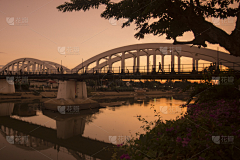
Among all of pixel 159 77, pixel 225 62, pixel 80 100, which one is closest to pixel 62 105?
pixel 80 100

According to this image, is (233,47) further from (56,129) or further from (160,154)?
(56,129)

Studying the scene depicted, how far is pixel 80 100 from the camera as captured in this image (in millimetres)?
31984

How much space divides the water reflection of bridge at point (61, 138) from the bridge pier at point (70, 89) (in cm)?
919

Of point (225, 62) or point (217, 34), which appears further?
point (225, 62)

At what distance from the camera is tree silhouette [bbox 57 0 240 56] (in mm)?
8812

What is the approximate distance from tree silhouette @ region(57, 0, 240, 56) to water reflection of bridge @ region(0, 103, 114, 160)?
923 cm

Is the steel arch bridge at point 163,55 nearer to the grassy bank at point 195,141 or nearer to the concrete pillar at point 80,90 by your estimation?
the concrete pillar at point 80,90

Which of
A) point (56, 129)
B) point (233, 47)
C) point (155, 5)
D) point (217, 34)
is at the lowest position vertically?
point (56, 129)

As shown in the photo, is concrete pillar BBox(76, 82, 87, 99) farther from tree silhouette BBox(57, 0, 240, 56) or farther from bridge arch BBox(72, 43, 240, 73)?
tree silhouette BBox(57, 0, 240, 56)

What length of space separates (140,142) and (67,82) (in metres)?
28.4

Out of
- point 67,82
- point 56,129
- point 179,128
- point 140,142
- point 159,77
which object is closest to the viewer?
point 140,142

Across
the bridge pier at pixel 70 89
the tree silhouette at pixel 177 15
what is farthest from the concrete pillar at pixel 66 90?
the tree silhouette at pixel 177 15

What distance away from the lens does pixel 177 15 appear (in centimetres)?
1014

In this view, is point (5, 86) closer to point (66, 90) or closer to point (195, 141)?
point (66, 90)
